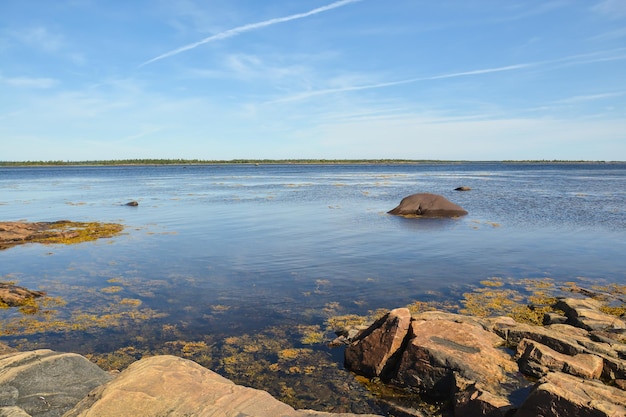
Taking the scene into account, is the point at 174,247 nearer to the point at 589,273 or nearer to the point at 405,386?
the point at 405,386

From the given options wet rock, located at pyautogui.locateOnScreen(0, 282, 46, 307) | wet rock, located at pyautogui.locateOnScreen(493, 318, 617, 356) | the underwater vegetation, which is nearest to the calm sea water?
the underwater vegetation

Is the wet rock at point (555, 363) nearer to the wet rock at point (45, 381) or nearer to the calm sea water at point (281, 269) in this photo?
the calm sea water at point (281, 269)

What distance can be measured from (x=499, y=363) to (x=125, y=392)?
262 inches

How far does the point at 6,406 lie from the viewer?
6.18 meters

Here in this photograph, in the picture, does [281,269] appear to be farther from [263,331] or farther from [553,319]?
[553,319]

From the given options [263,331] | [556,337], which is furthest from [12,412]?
[556,337]

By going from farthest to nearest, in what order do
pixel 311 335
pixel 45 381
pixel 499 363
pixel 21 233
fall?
pixel 21 233
pixel 311 335
pixel 499 363
pixel 45 381

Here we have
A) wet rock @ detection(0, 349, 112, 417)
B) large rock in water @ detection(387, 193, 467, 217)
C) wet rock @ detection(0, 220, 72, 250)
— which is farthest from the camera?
large rock in water @ detection(387, 193, 467, 217)

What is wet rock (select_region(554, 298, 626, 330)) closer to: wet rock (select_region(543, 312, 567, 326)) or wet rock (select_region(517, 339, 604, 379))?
wet rock (select_region(543, 312, 567, 326))

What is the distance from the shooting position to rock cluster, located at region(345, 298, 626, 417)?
643cm

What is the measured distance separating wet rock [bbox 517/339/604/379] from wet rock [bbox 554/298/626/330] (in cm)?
285

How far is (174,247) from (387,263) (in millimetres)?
10544

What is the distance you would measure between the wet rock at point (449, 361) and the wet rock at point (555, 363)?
0.93 feet

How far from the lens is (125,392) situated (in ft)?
19.0
